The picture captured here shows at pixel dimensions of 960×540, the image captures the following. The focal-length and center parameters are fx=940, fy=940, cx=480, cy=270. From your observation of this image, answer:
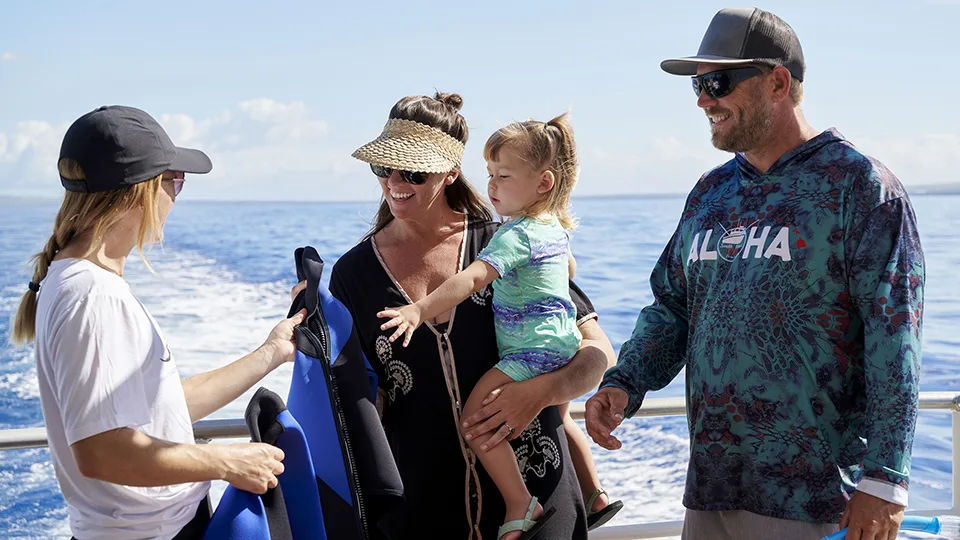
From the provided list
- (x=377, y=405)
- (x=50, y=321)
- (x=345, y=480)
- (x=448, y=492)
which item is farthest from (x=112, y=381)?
(x=448, y=492)

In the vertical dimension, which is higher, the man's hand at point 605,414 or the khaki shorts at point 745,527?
the man's hand at point 605,414

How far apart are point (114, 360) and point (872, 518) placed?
A: 143cm

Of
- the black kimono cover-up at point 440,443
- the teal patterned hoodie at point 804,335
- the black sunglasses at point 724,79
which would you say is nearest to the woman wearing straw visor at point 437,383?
the black kimono cover-up at point 440,443

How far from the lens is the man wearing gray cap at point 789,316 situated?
185 cm

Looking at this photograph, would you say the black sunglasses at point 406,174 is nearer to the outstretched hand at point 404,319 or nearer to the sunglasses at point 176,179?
the outstretched hand at point 404,319

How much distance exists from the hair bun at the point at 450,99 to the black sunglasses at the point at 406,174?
267 mm

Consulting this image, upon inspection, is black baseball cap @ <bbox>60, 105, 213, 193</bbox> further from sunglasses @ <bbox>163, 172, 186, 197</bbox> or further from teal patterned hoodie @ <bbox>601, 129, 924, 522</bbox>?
teal patterned hoodie @ <bbox>601, 129, 924, 522</bbox>

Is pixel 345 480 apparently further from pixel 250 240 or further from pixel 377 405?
pixel 250 240

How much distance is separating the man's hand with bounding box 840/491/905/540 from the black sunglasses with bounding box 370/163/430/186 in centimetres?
126

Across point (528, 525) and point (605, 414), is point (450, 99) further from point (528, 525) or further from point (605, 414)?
point (528, 525)

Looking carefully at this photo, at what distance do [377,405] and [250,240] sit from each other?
1880 centimetres

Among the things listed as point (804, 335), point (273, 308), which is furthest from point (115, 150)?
point (273, 308)

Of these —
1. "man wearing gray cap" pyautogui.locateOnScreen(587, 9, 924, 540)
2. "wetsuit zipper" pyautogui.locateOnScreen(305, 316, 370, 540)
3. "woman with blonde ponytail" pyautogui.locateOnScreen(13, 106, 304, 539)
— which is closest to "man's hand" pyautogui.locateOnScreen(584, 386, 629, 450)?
"man wearing gray cap" pyautogui.locateOnScreen(587, 9, 924, 540)

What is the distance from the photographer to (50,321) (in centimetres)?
161
